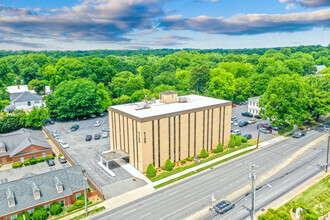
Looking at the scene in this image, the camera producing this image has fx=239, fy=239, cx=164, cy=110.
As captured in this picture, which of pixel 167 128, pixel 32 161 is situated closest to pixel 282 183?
pixel 167 128

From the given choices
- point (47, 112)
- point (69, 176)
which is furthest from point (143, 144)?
point (47, 112)

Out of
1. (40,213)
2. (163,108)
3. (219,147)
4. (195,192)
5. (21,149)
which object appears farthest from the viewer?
(219,147)

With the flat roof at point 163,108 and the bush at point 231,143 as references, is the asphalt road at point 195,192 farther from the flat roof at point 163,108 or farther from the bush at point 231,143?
the flat roof at point 163,108

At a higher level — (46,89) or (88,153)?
(46,89)

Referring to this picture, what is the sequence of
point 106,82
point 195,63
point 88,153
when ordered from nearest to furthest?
point 88,153 → point 106,82 → point 195,63

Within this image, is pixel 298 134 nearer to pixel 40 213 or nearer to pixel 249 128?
pixel 249 128

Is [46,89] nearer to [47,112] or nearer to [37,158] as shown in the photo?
[47,112]
